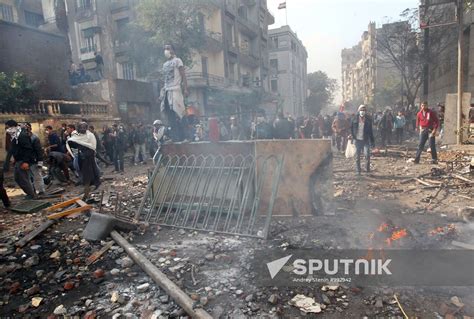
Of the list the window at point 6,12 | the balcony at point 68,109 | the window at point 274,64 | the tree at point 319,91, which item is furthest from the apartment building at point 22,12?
the tree at point 319,91

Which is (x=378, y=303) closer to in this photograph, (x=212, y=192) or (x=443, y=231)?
(x=443, y=231)

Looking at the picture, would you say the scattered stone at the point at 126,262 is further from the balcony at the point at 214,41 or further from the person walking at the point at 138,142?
the balcony at the point at 214,41

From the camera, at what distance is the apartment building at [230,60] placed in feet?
86.7

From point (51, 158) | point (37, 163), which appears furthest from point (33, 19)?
point (37, 163)

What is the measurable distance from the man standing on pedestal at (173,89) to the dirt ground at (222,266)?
82.1 inches

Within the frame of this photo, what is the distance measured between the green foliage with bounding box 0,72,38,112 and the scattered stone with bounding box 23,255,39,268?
1152cm

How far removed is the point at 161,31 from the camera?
20750 millimetres

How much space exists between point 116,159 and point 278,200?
334 inches

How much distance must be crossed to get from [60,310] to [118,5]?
3014 centimetres

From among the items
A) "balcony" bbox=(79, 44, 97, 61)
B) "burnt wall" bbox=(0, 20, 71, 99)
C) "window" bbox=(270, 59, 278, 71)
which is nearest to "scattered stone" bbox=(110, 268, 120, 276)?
"burnt wall" bbox=(0, 20, 71, 99)

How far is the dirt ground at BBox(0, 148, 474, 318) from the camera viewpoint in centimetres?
289

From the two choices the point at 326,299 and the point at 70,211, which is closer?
the point at 326,299

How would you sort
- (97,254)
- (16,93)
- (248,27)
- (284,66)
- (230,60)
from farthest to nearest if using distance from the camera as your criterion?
(284,66)
(248,27)
(230,60)
(16,93)
(97,254)

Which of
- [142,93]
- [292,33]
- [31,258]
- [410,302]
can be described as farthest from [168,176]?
[292,33]
